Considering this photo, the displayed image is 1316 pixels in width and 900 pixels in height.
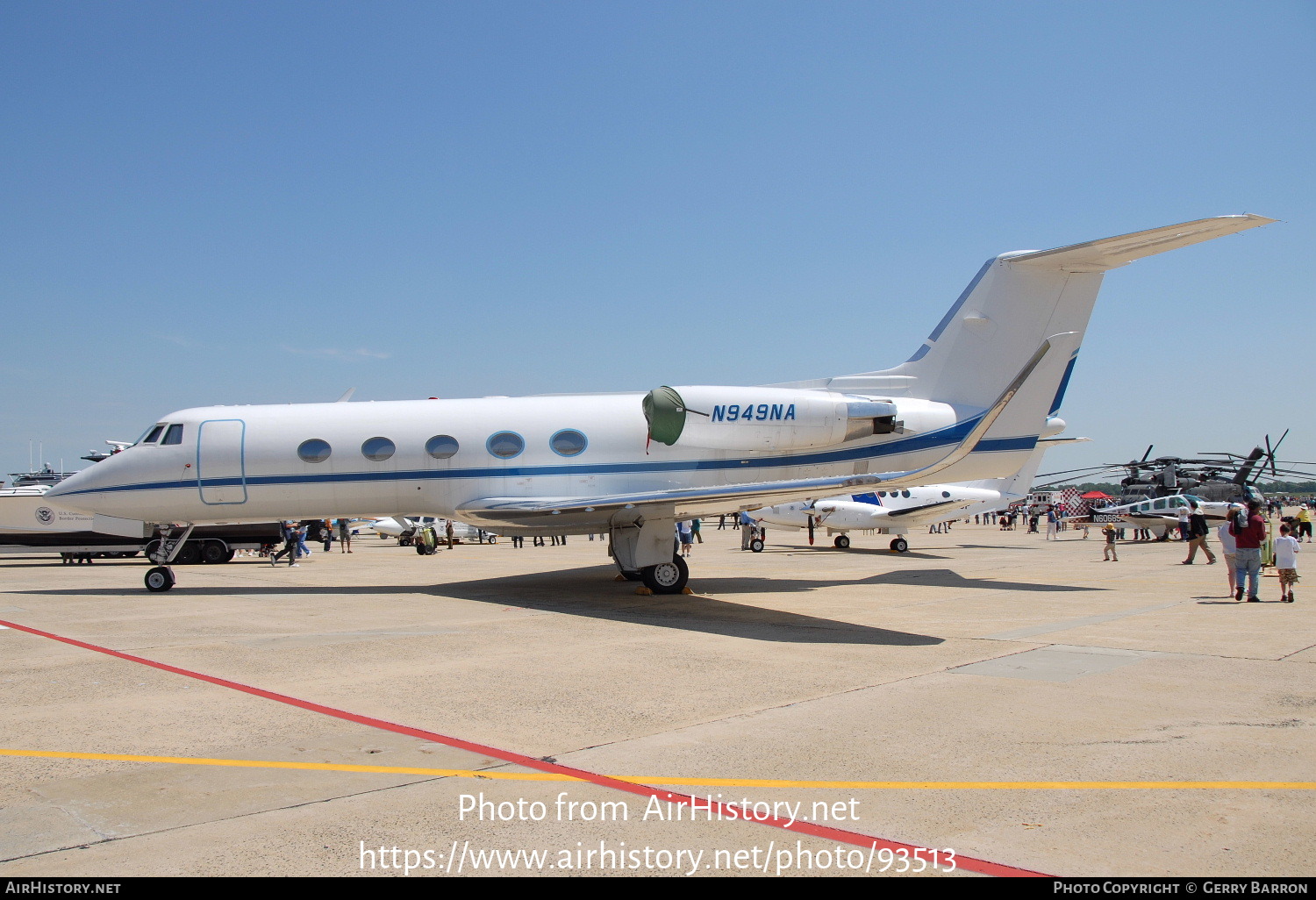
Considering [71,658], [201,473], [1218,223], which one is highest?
[1218,223]

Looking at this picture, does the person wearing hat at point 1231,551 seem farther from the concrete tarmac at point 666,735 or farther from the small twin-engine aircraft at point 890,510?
the small twin-engine aircraft at point 890,510

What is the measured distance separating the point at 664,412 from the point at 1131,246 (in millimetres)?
7957

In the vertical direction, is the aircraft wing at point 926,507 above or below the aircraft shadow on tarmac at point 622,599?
above

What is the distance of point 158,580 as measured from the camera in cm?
1557

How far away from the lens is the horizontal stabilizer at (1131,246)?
11820 millimetres

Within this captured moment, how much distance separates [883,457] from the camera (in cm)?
1482

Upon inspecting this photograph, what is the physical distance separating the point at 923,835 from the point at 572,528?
11.4m

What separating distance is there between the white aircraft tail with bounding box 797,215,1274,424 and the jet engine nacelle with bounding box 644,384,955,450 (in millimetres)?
1184

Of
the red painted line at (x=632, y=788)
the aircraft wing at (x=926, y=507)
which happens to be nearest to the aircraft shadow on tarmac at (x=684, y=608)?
the red painted line at (x=632, y=788)

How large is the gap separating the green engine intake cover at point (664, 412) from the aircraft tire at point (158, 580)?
9332mm

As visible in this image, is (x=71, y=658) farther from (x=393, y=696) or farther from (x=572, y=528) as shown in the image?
(x=572, y=528)

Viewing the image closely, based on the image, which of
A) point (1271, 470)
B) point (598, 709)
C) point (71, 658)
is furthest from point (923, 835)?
point (1271, 470)

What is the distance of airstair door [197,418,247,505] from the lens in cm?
1489

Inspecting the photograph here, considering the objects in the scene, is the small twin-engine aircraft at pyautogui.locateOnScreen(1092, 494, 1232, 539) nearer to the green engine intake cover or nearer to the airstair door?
the green engine intake cover
